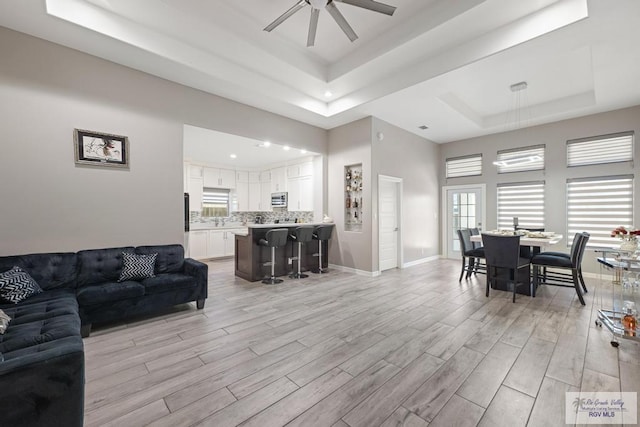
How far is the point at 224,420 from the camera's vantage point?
163 cm

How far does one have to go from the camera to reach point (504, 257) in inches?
154

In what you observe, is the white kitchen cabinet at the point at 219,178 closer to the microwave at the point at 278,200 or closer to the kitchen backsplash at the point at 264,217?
the kitchen backsplash at the point at 264,217

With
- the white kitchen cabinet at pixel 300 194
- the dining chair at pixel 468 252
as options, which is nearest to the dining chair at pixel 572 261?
the dining chair at pixel 468 252

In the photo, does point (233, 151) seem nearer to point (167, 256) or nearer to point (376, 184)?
point (167, 256)

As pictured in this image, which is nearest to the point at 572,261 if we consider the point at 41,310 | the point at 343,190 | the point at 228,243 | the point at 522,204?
A: the point at 522,204

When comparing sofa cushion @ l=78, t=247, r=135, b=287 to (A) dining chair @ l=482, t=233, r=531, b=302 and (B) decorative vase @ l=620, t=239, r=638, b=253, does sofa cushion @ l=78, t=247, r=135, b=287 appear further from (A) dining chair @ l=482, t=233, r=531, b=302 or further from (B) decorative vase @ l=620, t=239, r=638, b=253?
(B) decorative vase @ l=620, t=239, r=638, b=253

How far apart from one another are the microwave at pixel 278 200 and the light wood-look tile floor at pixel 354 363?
3.95 meters

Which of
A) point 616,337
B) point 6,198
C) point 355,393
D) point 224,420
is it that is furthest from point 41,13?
point 616,337

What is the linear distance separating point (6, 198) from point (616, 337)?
6.45 meters

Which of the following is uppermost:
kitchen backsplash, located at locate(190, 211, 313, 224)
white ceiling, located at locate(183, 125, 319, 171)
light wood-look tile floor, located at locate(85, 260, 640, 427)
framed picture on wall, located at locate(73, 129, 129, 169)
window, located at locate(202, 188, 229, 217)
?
white ceiling, located at locate(183, 125, 319, 171)

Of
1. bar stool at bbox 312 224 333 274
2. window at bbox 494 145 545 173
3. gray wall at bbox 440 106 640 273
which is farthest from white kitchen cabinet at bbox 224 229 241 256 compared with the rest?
window at bbox 494 145 545 173

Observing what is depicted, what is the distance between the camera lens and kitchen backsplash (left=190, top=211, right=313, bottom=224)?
24.5 feet

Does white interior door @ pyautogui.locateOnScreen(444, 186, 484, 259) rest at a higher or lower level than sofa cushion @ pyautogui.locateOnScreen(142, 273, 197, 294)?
higher

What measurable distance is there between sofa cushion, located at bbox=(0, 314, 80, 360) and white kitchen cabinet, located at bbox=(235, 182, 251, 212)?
6188 mm
